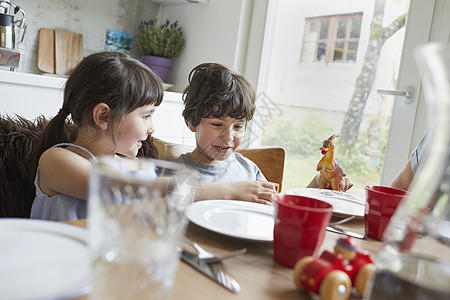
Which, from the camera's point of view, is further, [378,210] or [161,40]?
[161,40]

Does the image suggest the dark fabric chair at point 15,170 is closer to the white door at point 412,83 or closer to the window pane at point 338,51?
the white door at point 412,83

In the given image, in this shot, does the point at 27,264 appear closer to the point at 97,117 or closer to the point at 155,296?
the point at 155,296

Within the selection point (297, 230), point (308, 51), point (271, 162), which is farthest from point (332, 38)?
point (297, 230)

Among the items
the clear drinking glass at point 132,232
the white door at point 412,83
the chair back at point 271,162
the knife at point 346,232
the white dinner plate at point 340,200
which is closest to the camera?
the clear drinking glass at point 132,232

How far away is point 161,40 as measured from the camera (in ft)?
9.50

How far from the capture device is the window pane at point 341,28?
2.39 m

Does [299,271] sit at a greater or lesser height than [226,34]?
lesser

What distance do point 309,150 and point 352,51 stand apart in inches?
23.8

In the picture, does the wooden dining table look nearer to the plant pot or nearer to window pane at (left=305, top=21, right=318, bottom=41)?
window pane at (left=305, top=21, right=318, bottom=41)

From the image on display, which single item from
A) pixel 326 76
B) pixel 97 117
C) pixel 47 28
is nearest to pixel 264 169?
pixel 97 117

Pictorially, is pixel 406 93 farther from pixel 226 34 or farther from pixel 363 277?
pixel 363 277

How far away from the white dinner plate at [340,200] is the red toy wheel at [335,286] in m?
0.43

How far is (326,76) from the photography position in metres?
2.46

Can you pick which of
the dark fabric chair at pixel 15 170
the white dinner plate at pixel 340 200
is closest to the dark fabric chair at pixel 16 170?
the dark fabric chair at pixel 15 170
